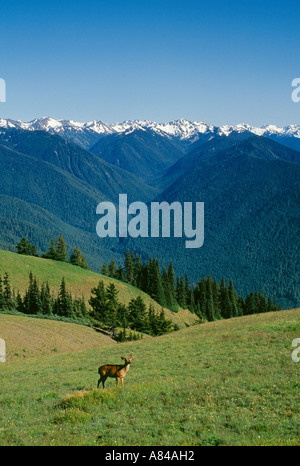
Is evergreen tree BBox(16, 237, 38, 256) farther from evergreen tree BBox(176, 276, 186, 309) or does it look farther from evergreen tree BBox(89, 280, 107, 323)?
evergreen tree BBox(89, 280, 107, 323)

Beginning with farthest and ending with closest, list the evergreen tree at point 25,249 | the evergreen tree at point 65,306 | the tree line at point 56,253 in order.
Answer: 1. the evergreen tree at point 25,249
2. the tree line at point 56,253
3. the evergreen tree at point 65,306

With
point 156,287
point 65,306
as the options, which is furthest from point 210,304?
point 65,306

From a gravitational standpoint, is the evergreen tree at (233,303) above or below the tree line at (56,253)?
below

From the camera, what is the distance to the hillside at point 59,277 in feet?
349

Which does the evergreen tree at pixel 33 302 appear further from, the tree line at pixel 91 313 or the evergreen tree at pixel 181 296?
the evergreen tree at pixel 181 296

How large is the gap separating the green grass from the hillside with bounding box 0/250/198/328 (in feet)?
253

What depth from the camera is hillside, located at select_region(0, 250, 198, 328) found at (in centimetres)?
10638

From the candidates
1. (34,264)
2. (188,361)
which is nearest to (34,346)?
(188,361)

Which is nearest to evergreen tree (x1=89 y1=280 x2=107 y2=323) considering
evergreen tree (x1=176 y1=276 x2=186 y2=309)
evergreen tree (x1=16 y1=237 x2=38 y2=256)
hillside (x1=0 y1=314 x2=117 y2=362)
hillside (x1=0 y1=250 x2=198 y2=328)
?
hillside (x1=0 y1=314 x2=117 y2=362)

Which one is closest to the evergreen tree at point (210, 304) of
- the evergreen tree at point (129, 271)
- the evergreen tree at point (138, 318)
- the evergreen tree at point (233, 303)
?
the evergreen tree at point (233, 303)

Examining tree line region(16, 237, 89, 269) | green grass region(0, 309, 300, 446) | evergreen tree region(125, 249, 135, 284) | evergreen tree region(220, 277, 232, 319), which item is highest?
tree line region(16, 237, 89, 269)

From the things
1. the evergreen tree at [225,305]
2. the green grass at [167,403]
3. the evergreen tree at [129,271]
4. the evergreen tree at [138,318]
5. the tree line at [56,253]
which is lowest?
the green grass at [167,403]

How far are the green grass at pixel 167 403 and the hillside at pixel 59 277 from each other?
77.1 m
